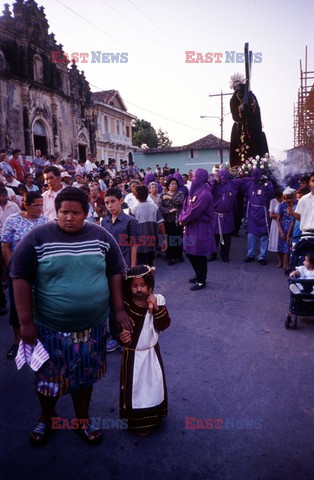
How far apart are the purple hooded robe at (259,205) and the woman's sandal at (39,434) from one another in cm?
638

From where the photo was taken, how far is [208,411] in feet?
10.6

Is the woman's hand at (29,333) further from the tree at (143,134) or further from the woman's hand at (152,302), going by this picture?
the tree at (143,134)

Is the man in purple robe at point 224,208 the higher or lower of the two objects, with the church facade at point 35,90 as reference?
lower

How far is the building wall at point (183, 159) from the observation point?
4878 centimetres

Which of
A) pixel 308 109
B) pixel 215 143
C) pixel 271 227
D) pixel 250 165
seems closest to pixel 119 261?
pixel 271 227

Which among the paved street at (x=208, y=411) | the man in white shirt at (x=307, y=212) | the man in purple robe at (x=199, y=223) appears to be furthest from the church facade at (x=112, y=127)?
the paved street at (x=208, y=411)

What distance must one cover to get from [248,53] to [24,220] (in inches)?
339

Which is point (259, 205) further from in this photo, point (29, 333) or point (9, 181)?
point (29, 333)

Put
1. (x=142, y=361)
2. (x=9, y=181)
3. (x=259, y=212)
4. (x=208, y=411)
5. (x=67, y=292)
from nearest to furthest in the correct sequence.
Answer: (x=67, y=292) → (x=142, y=361) → (x=208, y=411) → (x=259, y=212) → (x=9, y=181)

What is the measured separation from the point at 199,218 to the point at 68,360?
4372 millimetres

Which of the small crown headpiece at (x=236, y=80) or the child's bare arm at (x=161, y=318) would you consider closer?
the child's bare arm at (x=161, y=318)

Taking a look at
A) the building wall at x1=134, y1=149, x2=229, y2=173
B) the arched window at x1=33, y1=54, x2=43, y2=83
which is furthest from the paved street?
the building wall at x1=134, y1=149, x2=229, y2=173

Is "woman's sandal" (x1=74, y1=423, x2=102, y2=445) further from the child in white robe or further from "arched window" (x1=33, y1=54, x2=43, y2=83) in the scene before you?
"arched window" (x1=33, y1=54, x2=43, y2=83)

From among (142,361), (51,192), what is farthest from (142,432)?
(51,192)
